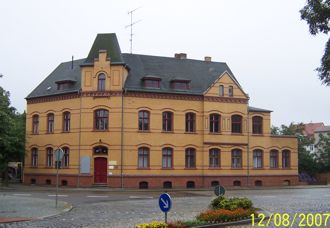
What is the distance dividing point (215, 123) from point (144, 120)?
709 centimetres

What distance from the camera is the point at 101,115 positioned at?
43062mm

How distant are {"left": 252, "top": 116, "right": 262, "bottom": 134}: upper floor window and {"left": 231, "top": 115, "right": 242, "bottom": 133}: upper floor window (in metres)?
1.79

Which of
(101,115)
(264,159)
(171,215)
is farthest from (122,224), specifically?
(264,159)

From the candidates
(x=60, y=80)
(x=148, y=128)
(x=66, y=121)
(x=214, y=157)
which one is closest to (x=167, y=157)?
(x=148, y=128)

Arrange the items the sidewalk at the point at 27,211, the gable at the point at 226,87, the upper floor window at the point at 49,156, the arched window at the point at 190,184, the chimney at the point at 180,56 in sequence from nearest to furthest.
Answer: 1. the sidewalk at the point at 27,211
2. the arched window at the point at 190,184
3. the upper floor window at the point at 49,156
4. the gable at the point at 226,87
5. the chimney at the point at 180,56

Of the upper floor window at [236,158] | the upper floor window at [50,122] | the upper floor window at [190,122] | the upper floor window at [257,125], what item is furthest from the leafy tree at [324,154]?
the upper floor window at [50,122]

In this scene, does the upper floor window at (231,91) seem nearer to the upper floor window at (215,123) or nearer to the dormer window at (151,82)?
the upper floor window at (215,123)

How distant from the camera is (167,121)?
147ft

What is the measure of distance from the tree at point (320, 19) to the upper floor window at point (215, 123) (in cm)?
3132

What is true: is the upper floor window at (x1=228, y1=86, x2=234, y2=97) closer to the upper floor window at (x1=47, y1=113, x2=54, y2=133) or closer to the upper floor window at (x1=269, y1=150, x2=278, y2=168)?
the upper floor window at (x1=269, y1=150, x2=278, y2=168)

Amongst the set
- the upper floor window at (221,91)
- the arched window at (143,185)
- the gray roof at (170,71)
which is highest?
the gray roof at (170,71)

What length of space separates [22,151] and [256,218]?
31.1 meters

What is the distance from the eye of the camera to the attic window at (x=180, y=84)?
4544cm

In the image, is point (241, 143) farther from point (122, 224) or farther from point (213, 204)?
point (122, 224)
